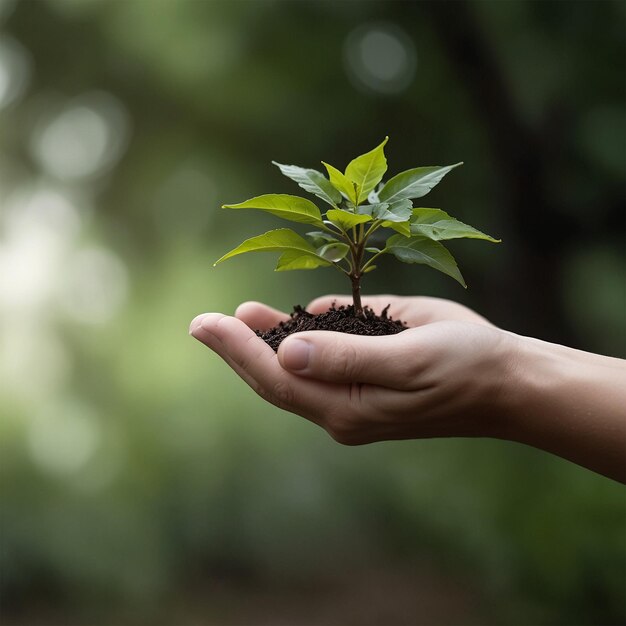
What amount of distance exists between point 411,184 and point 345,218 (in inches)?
5.1

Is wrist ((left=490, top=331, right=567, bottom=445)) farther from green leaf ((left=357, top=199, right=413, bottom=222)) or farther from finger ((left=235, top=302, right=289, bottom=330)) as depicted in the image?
finger ((left=235, top=302, right=289, bottom=330))

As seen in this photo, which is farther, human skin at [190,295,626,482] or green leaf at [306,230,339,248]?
green leaf at [306,230,339,248]

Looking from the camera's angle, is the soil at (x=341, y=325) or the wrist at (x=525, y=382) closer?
the wrist at (x=525, y=382)

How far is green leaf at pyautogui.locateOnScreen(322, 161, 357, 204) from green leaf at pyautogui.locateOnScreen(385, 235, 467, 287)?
3.5 inches

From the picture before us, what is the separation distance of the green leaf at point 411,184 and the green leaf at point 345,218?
8 centimetres

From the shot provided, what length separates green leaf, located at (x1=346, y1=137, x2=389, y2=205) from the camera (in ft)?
3.39

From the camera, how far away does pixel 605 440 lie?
98cm

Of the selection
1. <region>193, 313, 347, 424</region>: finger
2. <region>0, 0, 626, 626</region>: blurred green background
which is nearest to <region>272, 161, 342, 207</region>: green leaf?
<region>193, 313, 347, 424</region>: finger

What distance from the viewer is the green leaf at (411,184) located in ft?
3.53

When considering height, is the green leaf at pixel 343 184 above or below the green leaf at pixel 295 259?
above

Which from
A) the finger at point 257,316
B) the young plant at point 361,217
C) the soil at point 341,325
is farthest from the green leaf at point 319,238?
the finger at point 257,316

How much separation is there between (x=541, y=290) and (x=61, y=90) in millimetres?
1704

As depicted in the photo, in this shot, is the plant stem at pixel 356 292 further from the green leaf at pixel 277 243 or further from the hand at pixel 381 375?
the hand at pixel 381 375

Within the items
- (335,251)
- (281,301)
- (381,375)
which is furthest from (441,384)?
(281,301)
